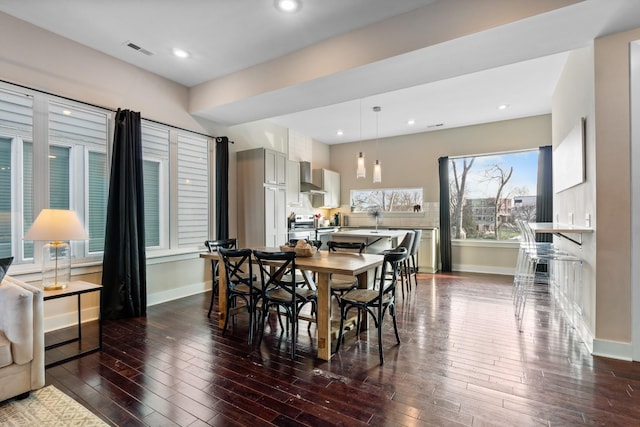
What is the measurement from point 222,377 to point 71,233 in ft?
5.87

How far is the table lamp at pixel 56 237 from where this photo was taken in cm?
254

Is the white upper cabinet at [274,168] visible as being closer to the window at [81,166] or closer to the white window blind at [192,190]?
the white window blind at [192,190]

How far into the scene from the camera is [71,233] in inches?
103

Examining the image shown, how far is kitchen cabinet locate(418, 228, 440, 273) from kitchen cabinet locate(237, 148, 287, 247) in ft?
9.57

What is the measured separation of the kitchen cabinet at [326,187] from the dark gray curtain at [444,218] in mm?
2537

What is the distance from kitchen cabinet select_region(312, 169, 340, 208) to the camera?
24.0ft

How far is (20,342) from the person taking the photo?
1.99m

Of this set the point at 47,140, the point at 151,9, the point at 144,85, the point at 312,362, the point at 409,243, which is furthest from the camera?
the point at 409,243

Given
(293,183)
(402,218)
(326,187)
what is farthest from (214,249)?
(402,218)

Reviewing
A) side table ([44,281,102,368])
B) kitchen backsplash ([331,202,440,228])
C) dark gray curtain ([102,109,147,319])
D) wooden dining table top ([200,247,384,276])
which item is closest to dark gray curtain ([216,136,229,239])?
dark gray curtain ([102,109,147,319])

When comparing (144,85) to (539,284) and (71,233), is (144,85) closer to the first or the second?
(71,233)

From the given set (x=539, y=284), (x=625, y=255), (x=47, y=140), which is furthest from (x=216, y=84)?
(x=539, y=284)

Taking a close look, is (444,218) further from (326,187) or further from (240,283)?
(240,283)

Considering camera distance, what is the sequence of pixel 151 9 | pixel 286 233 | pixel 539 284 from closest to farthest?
pixel 151 9
pixel 539 284
pixel 286 233
